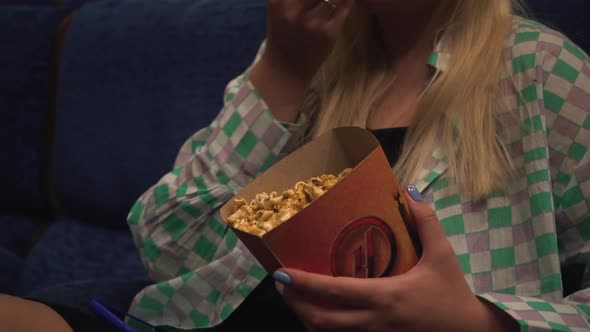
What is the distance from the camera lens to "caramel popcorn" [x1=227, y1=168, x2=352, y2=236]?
1.99 feet

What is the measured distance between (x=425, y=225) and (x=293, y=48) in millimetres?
384

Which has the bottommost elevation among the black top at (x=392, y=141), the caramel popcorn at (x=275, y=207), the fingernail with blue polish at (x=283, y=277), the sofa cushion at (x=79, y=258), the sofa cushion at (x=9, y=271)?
the sofa cushion at (x=79, y=258)

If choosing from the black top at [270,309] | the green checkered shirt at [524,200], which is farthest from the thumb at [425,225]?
the black top at [270,309]

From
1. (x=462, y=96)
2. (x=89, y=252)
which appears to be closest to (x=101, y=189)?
(x=89, y=252)

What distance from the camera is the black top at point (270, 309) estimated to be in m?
0.93

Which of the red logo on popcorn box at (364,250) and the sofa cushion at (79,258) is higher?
the red logo on popcorn box at (364,250)

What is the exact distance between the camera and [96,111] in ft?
5.26

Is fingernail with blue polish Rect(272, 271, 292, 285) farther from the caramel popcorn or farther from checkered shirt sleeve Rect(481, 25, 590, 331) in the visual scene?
checkered shirt sleeve Rect(481, 25, 590, 331)

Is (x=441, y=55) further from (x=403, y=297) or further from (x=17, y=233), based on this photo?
(x=17, y=233)

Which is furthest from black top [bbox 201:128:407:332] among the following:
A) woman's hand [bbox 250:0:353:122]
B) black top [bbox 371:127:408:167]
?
woman's hand [bbox 250:0:353:122]

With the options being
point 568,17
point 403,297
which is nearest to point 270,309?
point 403,297

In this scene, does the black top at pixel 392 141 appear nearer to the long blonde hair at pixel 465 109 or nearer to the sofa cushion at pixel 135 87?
the long blonde hair at pixel 465 109

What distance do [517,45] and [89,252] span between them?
3.43 feet

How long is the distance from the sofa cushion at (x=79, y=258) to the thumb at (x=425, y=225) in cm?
89
